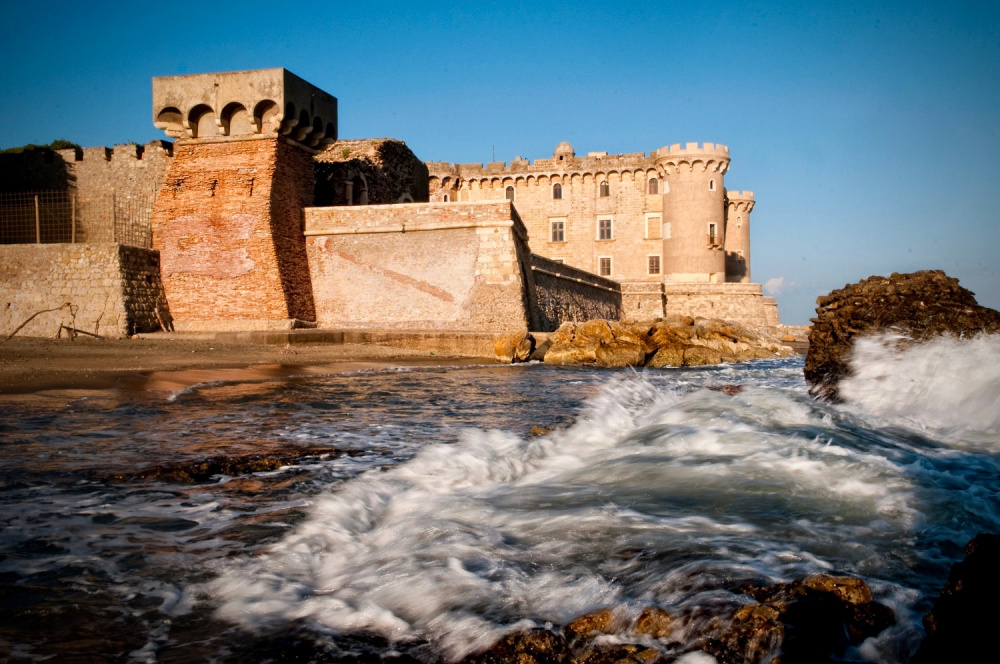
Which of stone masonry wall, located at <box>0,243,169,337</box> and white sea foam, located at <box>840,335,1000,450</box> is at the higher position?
stone masonry wall, located at <box>0,243,169,337</box>

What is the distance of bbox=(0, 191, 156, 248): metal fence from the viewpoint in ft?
60.2

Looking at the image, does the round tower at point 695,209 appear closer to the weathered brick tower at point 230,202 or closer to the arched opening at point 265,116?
the weathered brick tower at point 230,202

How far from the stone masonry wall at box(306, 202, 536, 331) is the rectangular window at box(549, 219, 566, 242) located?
69.6ft

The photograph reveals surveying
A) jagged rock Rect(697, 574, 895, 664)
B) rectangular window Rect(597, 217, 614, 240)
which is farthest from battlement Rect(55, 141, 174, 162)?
rectangular window Rect(597, 217, 614, 240)

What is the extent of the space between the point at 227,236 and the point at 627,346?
395 inches

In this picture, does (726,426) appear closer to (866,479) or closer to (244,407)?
(866,479)

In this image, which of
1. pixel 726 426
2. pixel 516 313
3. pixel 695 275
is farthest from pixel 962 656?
pixel 695 275

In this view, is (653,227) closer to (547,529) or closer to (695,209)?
(695,209)

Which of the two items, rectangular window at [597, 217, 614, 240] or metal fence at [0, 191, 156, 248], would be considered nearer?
metal fence at [0, 191, 156, 248]

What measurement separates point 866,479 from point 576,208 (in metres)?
35.6

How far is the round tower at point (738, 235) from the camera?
4066 cm

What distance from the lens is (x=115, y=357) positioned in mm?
12258

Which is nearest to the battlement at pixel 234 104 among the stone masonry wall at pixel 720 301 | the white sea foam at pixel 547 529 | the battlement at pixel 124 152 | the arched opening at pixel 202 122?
the arched opening at pixel 202 122

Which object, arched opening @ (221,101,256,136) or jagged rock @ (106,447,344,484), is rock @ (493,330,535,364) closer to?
arched opening @ (221,101,256,136)
